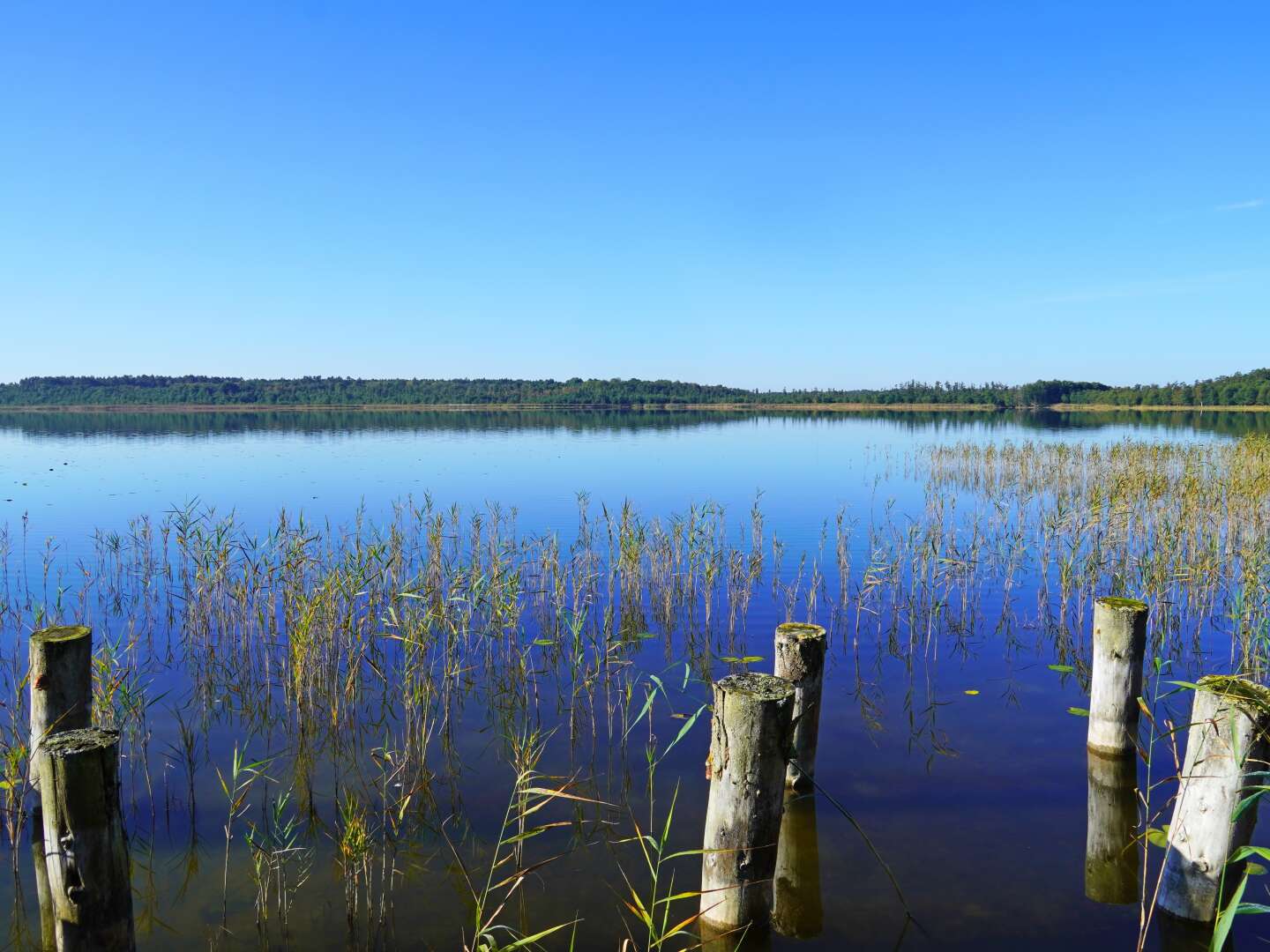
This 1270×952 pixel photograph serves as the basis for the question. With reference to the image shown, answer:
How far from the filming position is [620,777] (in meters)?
5.99

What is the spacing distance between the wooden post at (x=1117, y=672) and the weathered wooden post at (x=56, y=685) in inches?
268

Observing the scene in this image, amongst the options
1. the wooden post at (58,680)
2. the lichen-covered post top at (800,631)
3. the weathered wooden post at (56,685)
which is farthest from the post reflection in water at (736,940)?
the wooden post at (58,680)

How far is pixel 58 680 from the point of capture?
4.72 metres

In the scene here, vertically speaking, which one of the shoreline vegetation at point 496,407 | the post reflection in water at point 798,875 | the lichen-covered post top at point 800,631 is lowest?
the post reflection in water at point 798,875

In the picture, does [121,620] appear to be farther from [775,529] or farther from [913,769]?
[775,529]

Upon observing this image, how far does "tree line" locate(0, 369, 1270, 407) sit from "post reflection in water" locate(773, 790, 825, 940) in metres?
107

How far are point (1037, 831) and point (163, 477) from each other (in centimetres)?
2771

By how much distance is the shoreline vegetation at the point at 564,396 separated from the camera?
100m

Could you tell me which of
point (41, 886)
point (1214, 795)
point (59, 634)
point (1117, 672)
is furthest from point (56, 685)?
point (1117, 672)

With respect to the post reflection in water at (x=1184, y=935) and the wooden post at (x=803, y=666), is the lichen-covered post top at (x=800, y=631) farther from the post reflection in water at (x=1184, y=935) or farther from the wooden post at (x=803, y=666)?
the post reflection in water at (x=1184, y=935)

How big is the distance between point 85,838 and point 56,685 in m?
1.72

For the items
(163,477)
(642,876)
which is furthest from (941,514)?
(163,477)

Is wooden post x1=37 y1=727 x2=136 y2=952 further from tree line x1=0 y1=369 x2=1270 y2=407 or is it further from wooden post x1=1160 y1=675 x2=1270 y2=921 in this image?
tree line x1=0 y1=369 x2=1270 y2=407

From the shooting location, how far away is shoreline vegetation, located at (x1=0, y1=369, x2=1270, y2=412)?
330 feet
